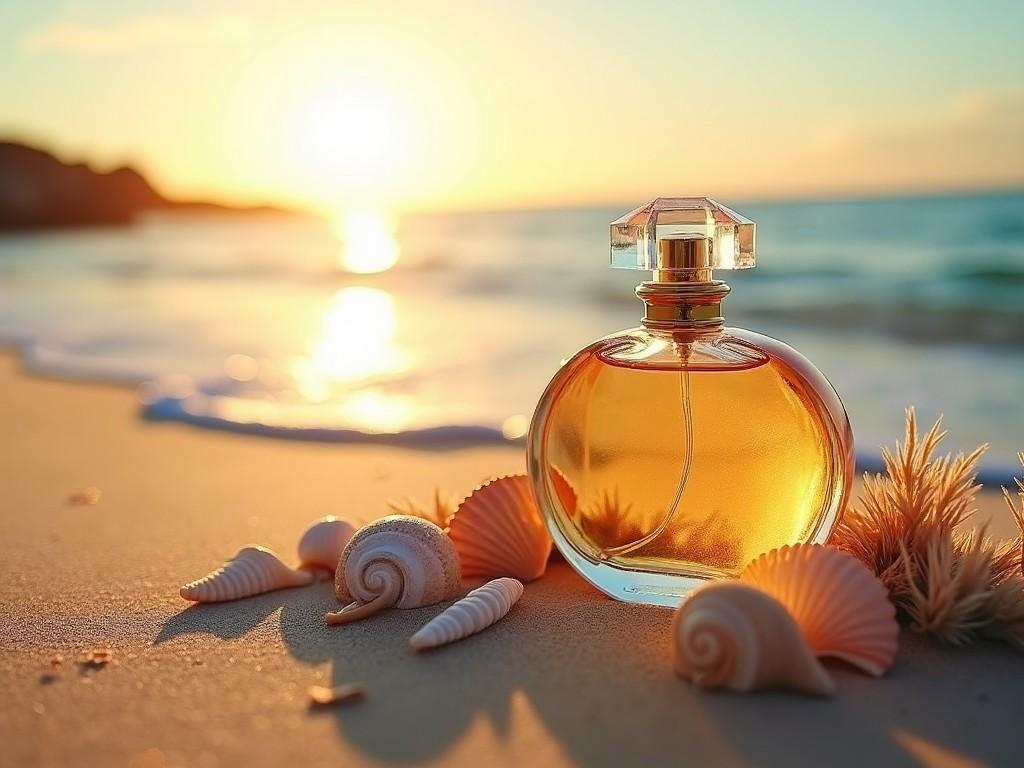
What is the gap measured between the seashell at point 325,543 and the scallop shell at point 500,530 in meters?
0.34

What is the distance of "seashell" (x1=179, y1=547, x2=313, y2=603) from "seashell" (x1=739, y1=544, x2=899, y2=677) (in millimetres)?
1265

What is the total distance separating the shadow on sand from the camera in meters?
1.92

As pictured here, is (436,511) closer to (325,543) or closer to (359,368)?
(325,543)

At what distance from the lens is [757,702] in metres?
2.06

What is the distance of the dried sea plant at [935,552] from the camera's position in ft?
7.53

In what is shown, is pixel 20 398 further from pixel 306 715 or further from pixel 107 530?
pixel 306 715

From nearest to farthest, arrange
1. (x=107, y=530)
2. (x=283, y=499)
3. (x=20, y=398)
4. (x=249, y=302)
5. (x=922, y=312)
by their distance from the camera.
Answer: (x=107, y=530) < (x=283, y=499) < (x=20, y=398) < (x=922, y=312) < (x=249, y=302)

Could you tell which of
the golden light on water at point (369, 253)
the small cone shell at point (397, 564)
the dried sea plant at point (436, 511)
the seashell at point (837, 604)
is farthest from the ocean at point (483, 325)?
the small cone shell at point (397, 564)

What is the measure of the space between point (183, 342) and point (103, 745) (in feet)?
24.0

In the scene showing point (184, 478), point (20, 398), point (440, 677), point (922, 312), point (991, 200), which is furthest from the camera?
point (991, 200)

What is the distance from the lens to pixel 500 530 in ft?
8.99

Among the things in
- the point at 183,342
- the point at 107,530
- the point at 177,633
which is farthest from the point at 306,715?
the point at 183,342

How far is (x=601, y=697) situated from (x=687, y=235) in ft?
3.46

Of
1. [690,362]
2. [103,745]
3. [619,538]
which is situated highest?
[690,362]
